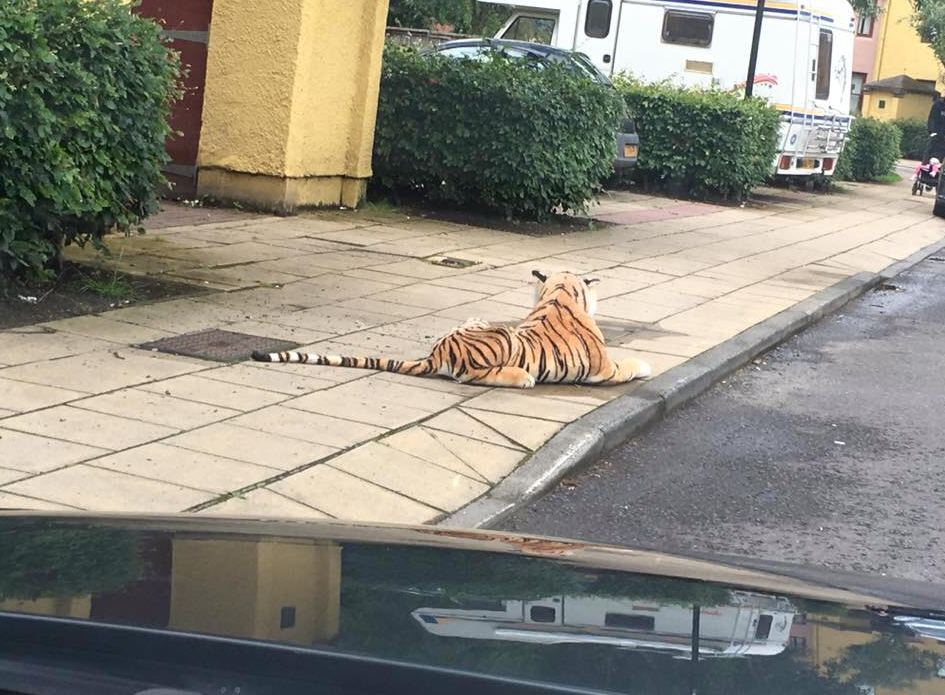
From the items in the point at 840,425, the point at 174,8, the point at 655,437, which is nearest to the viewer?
the point at 655,437

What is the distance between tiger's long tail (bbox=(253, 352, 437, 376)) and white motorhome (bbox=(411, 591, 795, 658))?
18.3ft

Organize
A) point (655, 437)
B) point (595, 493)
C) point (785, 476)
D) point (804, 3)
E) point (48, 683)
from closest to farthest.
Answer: point (48, 683) < point (595, 493) < point (785, 476) < point (655, 437) < point (804, 3)

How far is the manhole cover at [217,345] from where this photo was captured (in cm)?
769

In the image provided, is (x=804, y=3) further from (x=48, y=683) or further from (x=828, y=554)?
(x=48, y=683)

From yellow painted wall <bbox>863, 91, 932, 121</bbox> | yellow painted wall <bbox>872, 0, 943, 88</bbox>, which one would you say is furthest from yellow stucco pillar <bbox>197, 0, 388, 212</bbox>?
yellow painted wall <bbox>872, 0, 943, 88</bbox>

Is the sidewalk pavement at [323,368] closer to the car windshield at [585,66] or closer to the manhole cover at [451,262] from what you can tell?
the manhole cover at [451,262]

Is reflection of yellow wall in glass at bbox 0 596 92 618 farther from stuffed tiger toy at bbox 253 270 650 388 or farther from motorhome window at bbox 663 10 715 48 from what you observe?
motorhome window at bbox 663 10 715 48

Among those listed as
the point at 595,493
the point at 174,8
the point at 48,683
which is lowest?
the point at 595,493

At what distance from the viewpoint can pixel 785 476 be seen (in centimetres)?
695

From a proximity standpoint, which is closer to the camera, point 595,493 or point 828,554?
point 828,554

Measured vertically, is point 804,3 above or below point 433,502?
above

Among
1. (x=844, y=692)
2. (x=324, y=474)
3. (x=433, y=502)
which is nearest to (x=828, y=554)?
(x=433, y=502)

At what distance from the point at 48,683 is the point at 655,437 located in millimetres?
6129

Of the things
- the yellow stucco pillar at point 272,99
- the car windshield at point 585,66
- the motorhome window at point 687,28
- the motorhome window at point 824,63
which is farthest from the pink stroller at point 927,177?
the yellow stucco pillar at point 272,99
